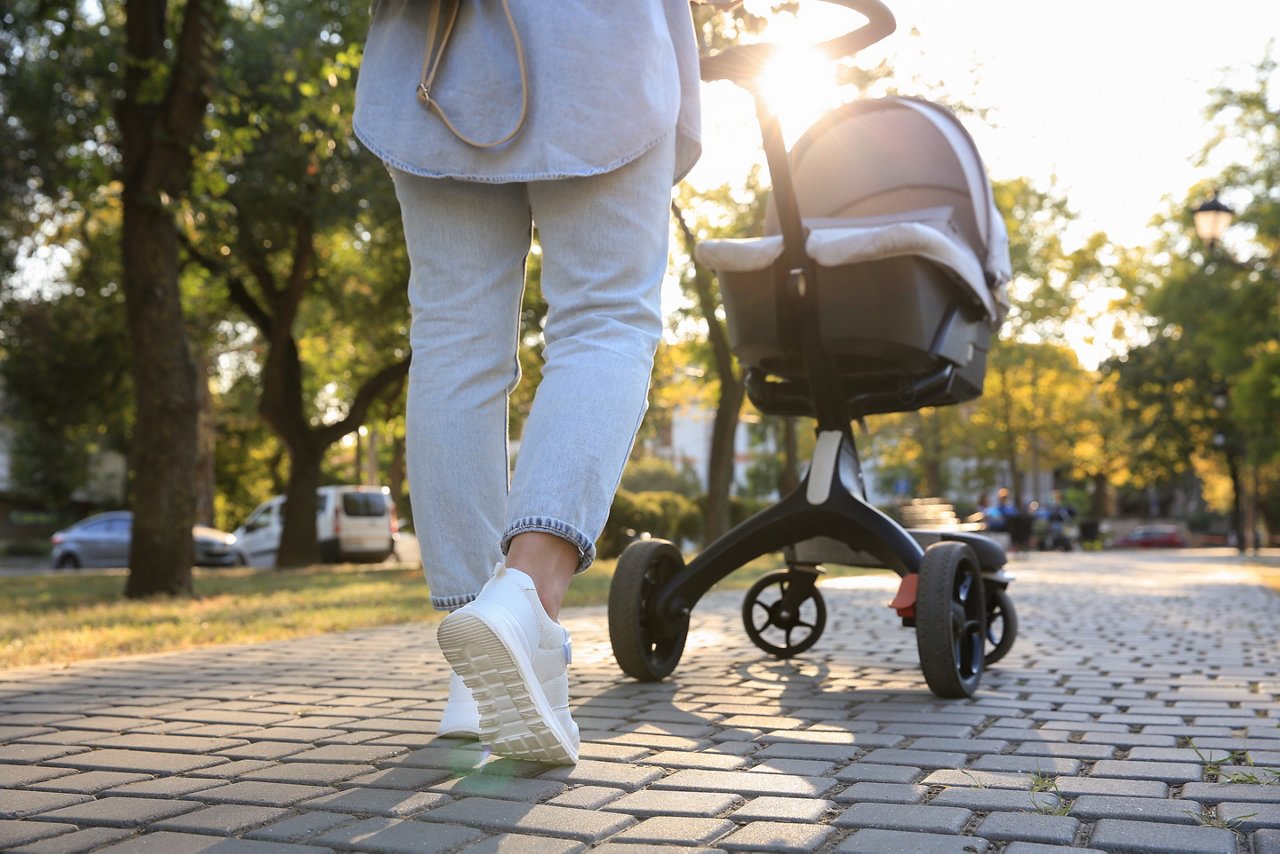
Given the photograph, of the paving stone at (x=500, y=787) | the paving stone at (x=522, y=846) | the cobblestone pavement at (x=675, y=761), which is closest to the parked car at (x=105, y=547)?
the cobblestone pavement at (x=675, y=761)

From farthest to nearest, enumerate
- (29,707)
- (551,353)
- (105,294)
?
(105,294) → (29,707) → (551,353)

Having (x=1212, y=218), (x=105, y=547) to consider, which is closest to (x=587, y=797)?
(x=1212, y=218)

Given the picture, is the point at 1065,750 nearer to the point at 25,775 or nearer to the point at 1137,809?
the point at 1137,809

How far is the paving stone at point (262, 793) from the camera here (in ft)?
7.00

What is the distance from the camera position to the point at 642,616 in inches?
149

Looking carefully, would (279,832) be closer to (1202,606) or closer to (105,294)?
(1202,606)

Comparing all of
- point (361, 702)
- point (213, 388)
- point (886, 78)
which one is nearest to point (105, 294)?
point (886, 78)

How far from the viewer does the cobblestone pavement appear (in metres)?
1.93

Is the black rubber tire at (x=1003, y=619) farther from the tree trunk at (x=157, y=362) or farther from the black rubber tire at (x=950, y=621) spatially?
the tree trunk at (x=157, y=362)

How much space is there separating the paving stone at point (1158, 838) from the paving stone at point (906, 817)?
209 mm

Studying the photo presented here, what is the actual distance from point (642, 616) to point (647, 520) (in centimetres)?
2046

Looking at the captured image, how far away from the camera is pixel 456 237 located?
265cm

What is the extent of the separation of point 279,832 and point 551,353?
1.04m

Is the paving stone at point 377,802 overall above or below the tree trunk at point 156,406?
below
